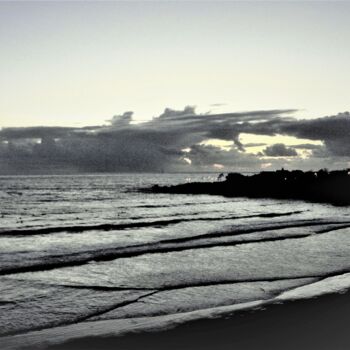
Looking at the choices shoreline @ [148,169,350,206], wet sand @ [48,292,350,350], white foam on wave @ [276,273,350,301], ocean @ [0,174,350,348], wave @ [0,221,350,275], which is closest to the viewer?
wet sand @ [48,292,350,350]

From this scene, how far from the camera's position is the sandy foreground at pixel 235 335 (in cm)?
611

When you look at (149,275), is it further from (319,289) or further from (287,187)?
(287,187)

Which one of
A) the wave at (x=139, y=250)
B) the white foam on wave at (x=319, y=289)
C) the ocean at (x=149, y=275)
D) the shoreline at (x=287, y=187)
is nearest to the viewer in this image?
the ocean at (x=149, y=275)

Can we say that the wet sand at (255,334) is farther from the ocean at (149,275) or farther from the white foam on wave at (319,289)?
the white foam on wave at (319,289)

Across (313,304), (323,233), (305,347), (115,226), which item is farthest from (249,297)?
(115,226)

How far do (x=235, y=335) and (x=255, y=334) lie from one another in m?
0.32

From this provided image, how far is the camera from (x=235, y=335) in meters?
6.53

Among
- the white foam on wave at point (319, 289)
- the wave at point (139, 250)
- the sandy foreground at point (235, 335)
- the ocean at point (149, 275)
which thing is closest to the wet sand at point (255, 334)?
the sandy foreground at point (235, 335)

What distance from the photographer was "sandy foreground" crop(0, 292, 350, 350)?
20.0ft

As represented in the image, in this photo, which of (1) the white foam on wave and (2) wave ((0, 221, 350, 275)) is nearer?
(1) the white foam on wave

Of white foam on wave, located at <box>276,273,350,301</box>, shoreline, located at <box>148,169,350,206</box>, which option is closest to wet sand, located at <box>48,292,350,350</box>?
white foam on wave, located at <box>276,273,350,301</box>

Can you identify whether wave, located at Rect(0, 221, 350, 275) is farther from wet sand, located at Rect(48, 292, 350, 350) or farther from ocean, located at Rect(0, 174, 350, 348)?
wet sand, located at Rect(48, 292, 350, 350)

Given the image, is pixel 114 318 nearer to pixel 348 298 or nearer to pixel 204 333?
pixel 204 333

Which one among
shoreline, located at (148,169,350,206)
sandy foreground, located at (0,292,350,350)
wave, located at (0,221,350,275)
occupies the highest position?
shoreline, located at (148,169,350,206)
